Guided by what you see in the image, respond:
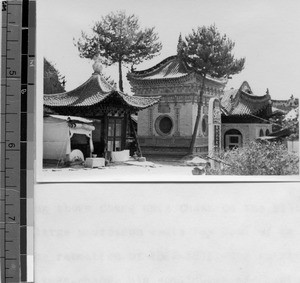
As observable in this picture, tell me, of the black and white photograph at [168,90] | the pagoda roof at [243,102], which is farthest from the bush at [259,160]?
the pagoda roof at [243,102]

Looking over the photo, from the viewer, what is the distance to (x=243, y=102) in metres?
1.28

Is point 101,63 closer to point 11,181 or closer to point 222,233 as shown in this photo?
point 11,181

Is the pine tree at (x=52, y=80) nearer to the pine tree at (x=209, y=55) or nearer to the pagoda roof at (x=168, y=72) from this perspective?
the pagoda roof at (x=168, y=72)

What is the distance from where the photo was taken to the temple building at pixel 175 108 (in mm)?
1268

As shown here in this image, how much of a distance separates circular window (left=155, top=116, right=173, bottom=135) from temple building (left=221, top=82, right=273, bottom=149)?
0.54 feet

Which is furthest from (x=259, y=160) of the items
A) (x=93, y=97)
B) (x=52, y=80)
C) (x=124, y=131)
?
(x=52, y=80)

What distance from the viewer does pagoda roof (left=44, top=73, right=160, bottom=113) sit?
48.8 inches

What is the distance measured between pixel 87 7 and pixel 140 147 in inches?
17.3

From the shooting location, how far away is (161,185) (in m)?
1.23

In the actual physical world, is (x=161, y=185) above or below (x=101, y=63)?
below

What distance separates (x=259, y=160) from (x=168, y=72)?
14.8 inches

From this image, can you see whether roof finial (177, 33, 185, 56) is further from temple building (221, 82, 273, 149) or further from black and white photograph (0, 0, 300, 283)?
temple building (221, 82, 273, 149)

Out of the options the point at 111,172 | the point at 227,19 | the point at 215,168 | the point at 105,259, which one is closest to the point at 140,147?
the point at 111,172

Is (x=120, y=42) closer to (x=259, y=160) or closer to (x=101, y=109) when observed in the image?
(x=101, y=109)
